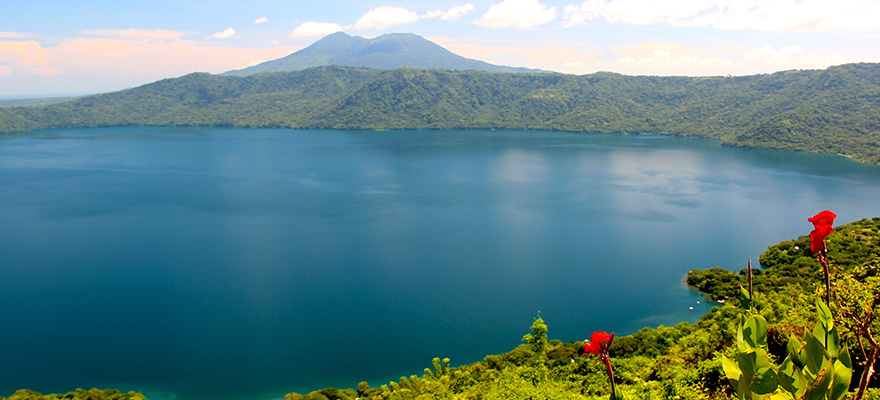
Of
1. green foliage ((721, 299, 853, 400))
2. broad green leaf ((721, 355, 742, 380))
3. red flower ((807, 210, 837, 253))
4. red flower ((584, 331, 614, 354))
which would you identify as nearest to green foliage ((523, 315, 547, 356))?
broad green leaf ((721, 355, 742, 380))

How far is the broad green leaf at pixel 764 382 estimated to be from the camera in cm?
441

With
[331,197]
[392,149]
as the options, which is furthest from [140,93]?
[331,197]

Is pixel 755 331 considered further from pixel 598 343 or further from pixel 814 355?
pixel 598 343

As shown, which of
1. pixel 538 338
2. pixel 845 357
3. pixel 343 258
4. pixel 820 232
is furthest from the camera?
pixel 343 258

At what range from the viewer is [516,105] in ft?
506

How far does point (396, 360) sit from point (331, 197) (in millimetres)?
32174

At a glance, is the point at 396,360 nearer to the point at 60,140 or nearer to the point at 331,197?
the point at 331,197

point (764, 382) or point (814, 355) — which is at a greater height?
point (814, 355)

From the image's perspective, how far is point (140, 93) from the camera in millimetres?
174375

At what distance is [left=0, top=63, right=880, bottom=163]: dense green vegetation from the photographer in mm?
96688

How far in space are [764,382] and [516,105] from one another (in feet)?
507

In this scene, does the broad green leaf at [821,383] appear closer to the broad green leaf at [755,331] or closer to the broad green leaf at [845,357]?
the broad green leaf at [845,357]

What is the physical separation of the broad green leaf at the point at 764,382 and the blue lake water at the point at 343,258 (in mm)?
16791

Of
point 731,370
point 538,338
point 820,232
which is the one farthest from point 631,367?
point 820,232
